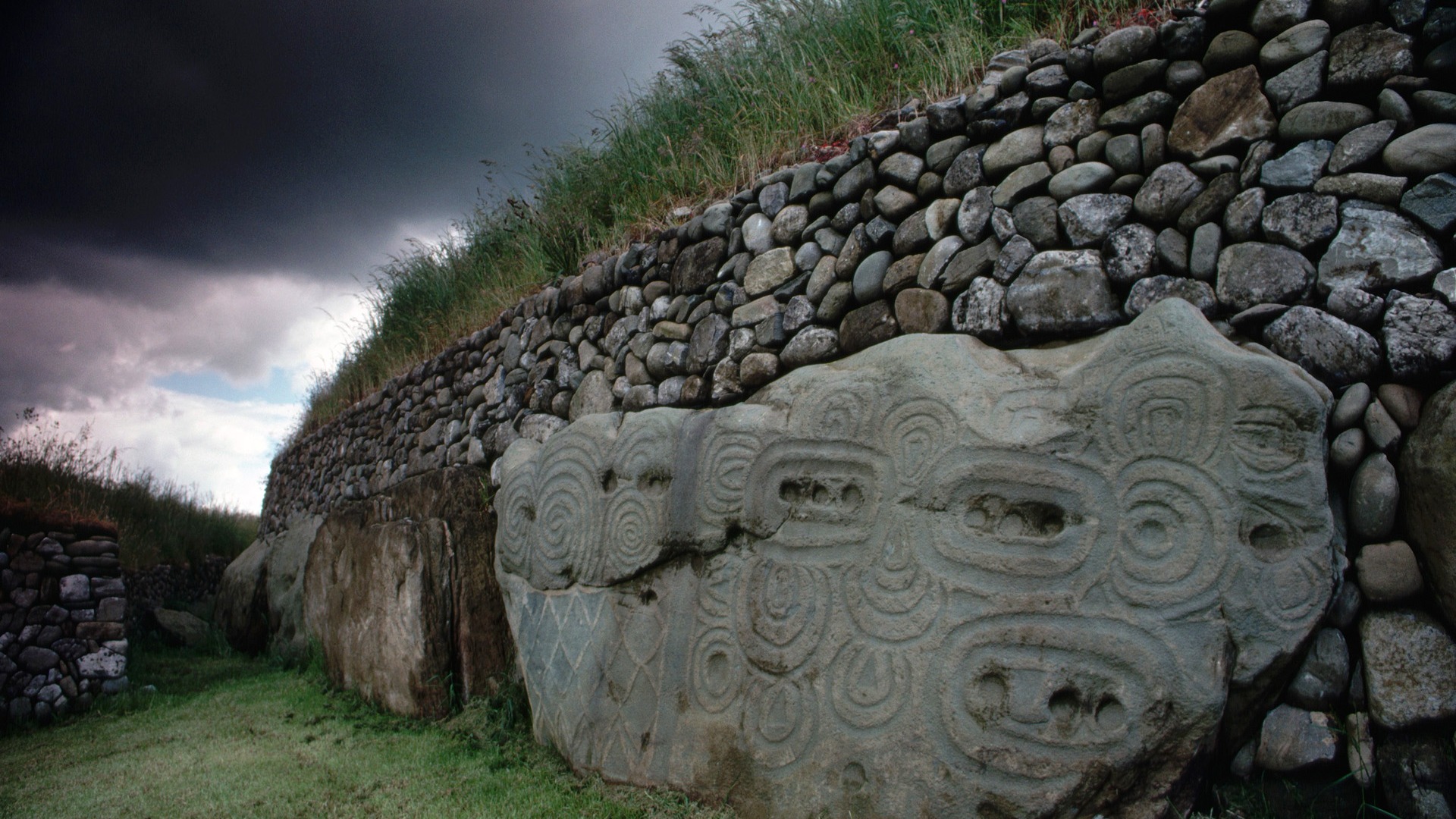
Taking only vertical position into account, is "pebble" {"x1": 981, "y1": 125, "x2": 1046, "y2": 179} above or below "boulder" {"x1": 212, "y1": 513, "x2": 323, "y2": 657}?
above

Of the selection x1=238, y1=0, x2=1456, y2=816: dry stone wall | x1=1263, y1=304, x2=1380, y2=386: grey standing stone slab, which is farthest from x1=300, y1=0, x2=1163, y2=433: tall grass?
x1=1263, y1=304, x2=1380, y2=386: grey standing stone slab

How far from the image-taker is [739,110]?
16.2 ft

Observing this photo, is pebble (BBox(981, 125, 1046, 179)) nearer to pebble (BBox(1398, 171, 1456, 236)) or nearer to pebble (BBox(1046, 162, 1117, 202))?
pebble (BBox(1046, 162, 1117, 202))

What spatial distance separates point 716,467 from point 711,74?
3.44m

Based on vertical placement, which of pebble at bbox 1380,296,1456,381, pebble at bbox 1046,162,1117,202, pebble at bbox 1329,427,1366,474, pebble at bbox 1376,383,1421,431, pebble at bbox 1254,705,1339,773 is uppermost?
pebble at bbox 1046,162,1117,202

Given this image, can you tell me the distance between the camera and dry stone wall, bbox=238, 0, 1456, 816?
2342 millimetres

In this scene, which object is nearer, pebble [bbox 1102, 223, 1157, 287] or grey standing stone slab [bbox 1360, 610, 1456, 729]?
grey standing stone slab [bbox 1360, 610, 1456, 729]

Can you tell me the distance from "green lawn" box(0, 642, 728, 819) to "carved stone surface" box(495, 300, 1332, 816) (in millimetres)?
278

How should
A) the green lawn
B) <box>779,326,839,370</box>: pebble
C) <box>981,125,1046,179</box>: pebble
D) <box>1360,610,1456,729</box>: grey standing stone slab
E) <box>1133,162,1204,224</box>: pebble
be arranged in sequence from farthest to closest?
<box>779,326,839,370</box>: pebble, the green lawn, <box>981,125,1046,179</box>: pebble, <box>1133,162,1204,224</box>: pebble, <box>1360,610,1456,729</box>: grey standing stone slab

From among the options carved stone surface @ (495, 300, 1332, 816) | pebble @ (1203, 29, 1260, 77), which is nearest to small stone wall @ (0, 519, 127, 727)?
carved stone surface @ (495, 300, 1332, 816)

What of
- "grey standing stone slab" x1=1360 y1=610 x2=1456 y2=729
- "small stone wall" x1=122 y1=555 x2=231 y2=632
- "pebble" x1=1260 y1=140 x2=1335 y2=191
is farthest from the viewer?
"small stone wall" x1=122 y1=555 x2=231 y2=632

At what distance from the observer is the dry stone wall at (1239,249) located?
2342 mm

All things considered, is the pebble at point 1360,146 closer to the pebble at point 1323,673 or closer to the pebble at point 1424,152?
the pebble at point 1424,152

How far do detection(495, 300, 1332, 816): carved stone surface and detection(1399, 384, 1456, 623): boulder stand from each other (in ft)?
0.85
